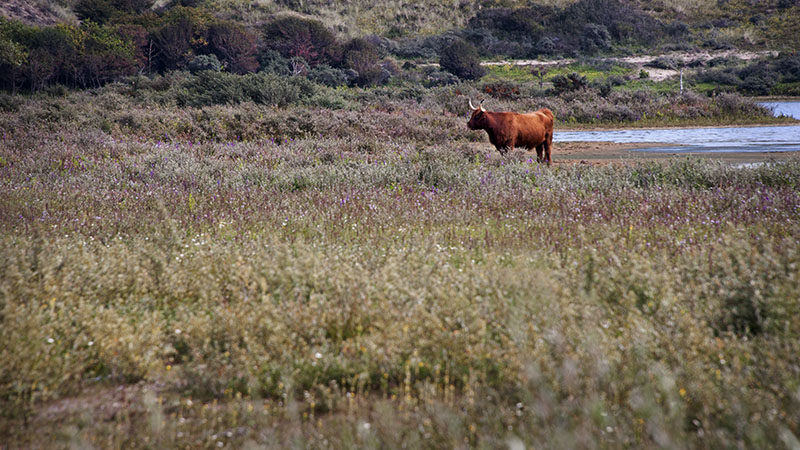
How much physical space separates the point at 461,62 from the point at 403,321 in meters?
39.4

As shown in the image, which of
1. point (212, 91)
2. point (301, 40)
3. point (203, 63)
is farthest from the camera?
point (301, 40)

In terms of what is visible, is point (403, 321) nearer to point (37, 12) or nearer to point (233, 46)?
point (233, 46)

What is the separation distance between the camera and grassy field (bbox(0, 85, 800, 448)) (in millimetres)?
2779

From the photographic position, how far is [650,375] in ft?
9.53

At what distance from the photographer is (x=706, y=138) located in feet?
63.4

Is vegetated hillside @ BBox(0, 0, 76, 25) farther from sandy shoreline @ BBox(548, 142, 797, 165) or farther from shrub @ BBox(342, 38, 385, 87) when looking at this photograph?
sandy shoreline @ BBox(548, 142, 797, 165)

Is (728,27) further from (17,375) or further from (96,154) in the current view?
(17,375)

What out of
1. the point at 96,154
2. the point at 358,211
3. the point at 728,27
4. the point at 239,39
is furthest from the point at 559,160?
the point at 728,27

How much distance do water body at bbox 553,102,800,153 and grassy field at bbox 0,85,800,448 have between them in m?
8.56

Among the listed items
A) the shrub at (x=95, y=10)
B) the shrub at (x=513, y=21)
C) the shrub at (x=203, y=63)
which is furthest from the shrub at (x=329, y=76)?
the shrub at (x=513, y=21)

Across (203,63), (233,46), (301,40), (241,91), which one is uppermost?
(301,40)

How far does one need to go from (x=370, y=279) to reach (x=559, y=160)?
11.4 meters

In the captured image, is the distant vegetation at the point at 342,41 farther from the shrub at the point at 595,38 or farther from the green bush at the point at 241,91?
the green bush at the point at 241,91

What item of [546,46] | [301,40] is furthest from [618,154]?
[546,46]
